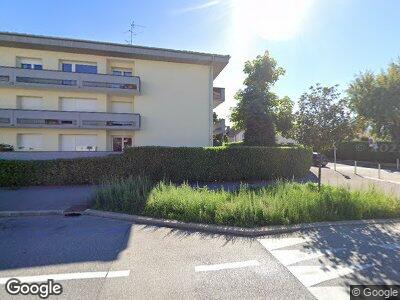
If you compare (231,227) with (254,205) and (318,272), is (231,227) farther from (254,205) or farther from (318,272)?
(318,272)

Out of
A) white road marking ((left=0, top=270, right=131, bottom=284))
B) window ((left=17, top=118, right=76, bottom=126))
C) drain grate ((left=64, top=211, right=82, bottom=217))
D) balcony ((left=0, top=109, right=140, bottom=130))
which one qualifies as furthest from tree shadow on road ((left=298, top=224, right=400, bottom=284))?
window ((left=17, top=118, right=76, bottom=126))

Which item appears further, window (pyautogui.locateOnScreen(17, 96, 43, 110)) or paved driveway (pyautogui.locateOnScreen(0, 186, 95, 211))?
window (pyautogui.locateOnScreen(17, 96, 43, 110))

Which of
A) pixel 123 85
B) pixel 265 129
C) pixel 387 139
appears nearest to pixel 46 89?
pixel 123 85

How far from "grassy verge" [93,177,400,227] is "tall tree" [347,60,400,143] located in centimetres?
2053

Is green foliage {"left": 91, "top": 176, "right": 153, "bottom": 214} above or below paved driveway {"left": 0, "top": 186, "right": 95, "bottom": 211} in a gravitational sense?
above

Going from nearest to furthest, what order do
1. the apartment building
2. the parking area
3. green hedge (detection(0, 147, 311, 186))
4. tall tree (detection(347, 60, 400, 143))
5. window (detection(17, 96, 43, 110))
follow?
the parking area < green hedge (detection(0, 147, 311, 186)) < the apartment building < window (detection(17, 96, 43, 110)) < tall tree (detection(347, 60, 400, 143))

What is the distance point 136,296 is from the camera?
3271 millimetres

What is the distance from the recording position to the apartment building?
1605 cm

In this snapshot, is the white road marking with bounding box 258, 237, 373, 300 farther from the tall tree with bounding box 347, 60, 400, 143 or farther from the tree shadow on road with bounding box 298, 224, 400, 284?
the tall tree with bounding box 347, 60, 400, 143

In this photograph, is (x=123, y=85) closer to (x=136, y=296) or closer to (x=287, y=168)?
(x=287, y=168)

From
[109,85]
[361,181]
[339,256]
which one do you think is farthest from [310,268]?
[109,85]

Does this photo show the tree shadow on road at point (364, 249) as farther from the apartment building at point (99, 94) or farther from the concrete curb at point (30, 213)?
the apartment building at point (99, 94)

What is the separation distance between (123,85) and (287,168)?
11.2 m

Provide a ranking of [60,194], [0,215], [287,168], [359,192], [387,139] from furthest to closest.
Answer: [387,139] → [287,168] → [60,194] → [359,192] → [0,215]
